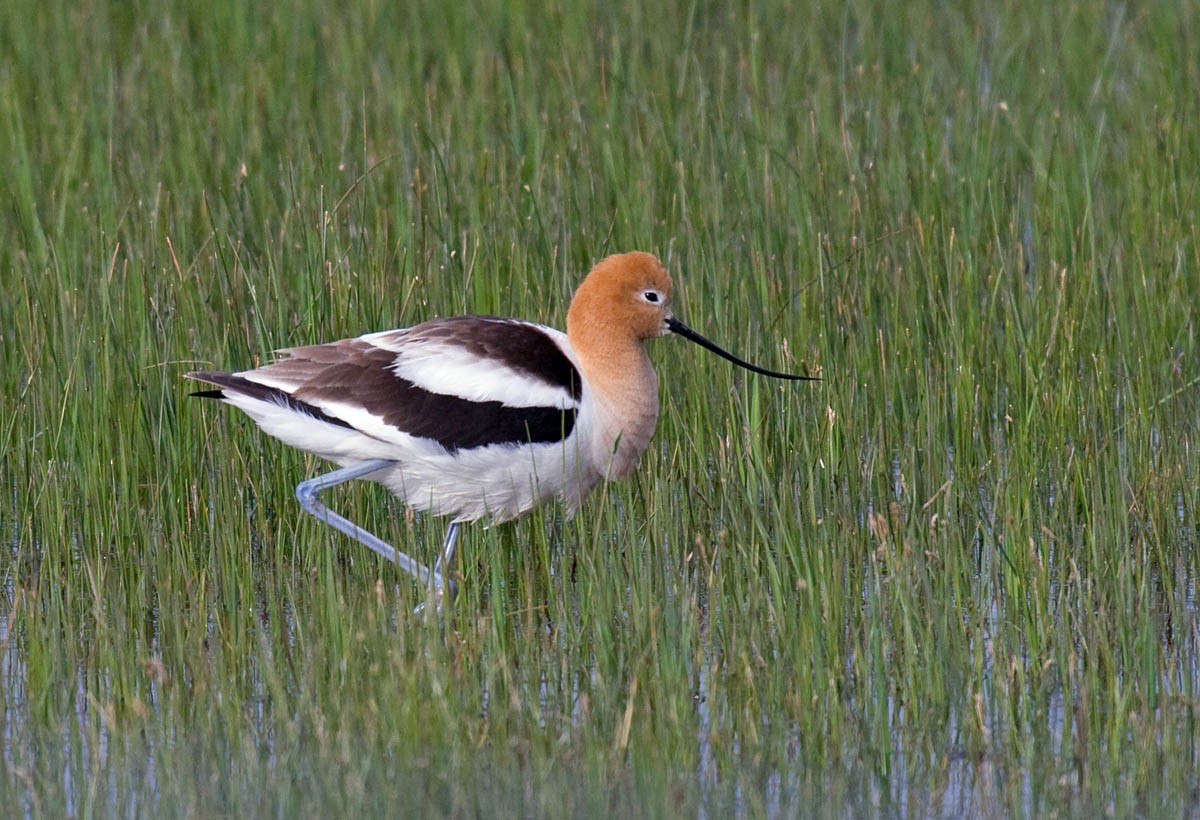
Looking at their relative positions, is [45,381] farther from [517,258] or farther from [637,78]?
[637,78]

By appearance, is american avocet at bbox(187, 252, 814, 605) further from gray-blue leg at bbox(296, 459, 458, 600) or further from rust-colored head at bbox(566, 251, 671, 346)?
rust-colored head at bbox(566, 251, 671, 346)

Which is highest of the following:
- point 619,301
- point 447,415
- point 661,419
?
point 619,301

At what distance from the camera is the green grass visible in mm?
3939

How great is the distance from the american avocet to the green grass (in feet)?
0.56

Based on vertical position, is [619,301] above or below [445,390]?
above

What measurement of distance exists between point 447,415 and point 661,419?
1.25m

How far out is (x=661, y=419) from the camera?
Result: 6.22 m

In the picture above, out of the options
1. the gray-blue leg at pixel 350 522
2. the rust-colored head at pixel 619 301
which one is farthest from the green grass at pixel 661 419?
the rust-colored head at pixel 619 301

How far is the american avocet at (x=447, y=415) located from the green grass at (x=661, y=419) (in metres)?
0.17

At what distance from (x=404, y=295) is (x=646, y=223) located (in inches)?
50.4

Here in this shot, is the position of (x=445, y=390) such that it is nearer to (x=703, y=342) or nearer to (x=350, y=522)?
(x=350, y=522)

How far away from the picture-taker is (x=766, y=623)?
465cm

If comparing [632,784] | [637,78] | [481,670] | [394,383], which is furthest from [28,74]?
[632,784]

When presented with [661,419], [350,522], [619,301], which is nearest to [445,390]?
[350,522]
